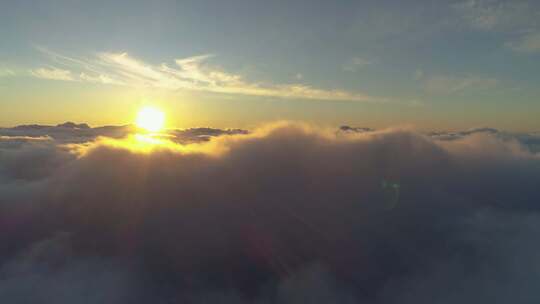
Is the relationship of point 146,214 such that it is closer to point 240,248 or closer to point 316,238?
point 240,248

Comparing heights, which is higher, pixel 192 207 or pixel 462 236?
pixel 192 207

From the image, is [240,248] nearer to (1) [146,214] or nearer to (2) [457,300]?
(1) [146,214]

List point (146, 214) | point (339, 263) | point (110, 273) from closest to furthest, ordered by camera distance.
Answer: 1. point (110, 273)
2. point (339, 263)
3. point (146, 214)

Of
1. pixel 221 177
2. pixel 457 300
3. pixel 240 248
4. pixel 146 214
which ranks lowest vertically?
pixel 457 300

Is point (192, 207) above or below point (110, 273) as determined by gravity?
above

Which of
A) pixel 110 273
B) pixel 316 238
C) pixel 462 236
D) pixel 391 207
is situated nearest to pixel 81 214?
pixel 110 273

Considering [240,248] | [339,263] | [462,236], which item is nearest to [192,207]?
[240,248]

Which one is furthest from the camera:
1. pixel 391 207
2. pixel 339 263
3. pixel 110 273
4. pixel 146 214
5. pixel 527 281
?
pixel 391 207

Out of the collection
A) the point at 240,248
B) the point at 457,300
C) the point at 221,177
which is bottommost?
the point at 457,300

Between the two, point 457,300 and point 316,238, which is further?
point 316,238
